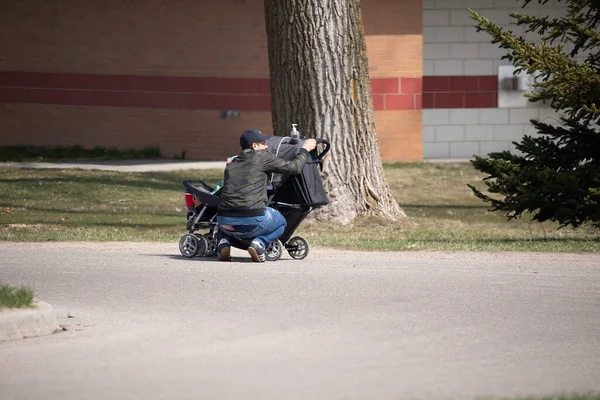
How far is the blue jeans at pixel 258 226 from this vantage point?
11.5 metres

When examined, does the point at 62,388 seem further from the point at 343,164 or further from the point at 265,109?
the point at 265,109

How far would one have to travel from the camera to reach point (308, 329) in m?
8.32

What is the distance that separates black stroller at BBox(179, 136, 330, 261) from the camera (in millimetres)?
11984

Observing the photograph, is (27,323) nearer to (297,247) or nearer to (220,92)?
(297,247)

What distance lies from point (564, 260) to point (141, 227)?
704 cm

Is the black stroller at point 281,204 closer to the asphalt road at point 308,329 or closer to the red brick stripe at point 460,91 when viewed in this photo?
the asphalt road at point 308,329

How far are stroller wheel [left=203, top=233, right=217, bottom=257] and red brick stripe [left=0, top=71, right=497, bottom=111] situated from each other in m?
12.4

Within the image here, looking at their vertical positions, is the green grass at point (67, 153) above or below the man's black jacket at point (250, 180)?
below

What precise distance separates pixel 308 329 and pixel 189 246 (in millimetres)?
4017

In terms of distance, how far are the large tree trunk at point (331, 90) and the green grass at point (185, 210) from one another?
1.56 ft

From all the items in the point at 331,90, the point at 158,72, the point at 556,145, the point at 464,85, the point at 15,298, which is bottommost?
the point at 15,298

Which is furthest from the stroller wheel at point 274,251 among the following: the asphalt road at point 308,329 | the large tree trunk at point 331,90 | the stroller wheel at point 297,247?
the large tree trunk at point 331,90

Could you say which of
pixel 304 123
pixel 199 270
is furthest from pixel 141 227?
pixel 199 270

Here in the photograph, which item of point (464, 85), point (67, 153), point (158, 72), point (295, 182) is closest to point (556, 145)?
point (295, 182)
